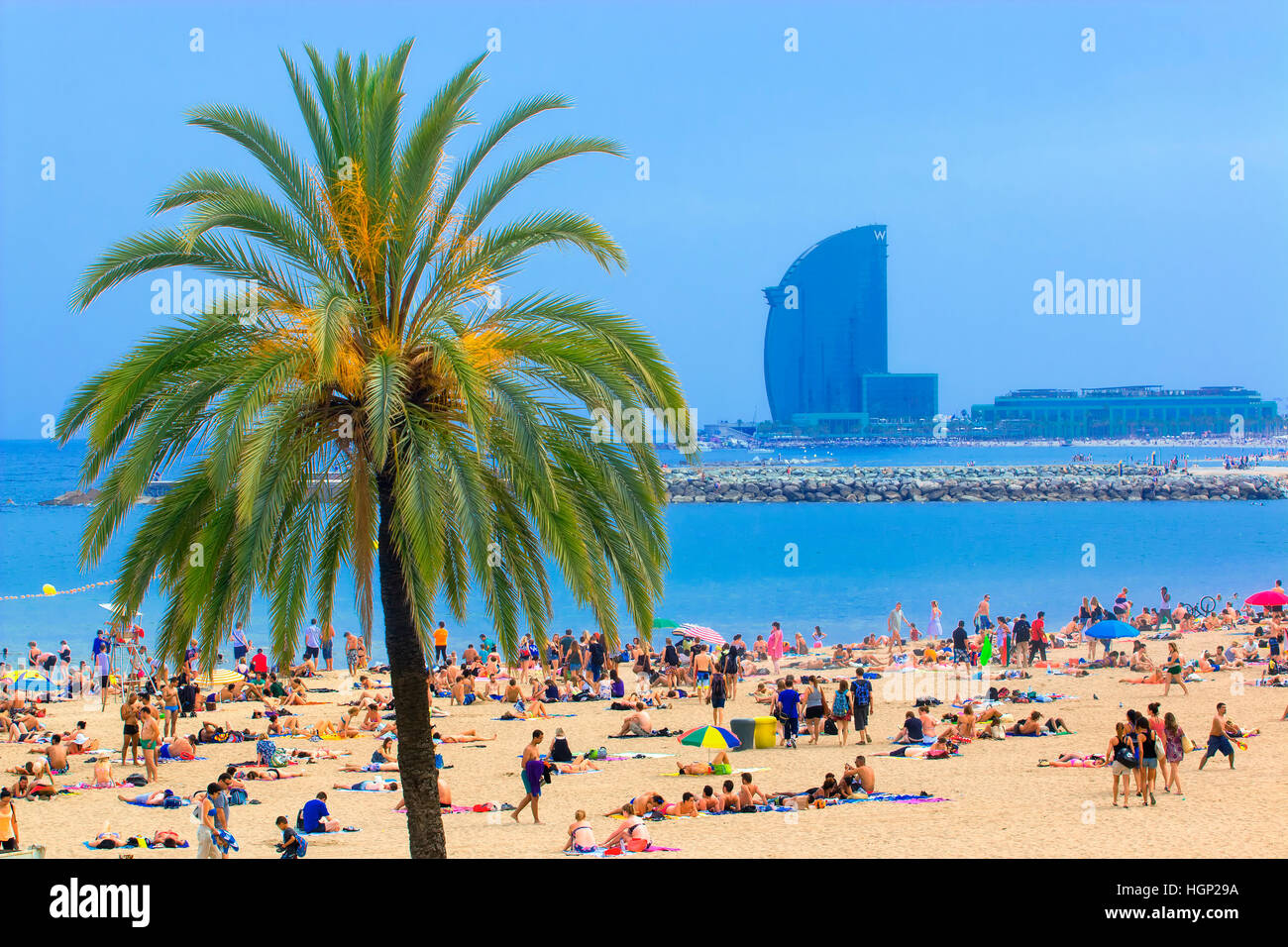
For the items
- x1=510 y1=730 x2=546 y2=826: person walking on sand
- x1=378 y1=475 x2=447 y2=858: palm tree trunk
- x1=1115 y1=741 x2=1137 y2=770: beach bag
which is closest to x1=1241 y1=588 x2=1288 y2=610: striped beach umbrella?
x1=1115 y1=741 x2=1137 y2=770: beach bag

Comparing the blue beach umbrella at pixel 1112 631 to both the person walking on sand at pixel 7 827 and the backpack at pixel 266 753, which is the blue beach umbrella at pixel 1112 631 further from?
the person walking on sand at pixel 7 827

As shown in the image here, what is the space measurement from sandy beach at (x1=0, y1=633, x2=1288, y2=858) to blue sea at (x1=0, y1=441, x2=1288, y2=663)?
60.7ft

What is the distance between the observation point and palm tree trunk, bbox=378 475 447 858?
9633 mm

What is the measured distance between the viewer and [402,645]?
9711 millimetres

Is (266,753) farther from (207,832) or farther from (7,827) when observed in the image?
(207,832)

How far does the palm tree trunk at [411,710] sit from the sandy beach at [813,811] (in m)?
3.69

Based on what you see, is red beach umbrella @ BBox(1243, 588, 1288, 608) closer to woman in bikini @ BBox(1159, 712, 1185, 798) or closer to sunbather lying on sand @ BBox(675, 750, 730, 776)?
woman in bikini @ BBox(1159, 712, 1185, 798)

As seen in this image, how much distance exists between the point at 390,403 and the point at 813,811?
9.12 metres

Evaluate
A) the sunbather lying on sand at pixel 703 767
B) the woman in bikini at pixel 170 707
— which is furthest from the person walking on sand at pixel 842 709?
the woman in bikini at pixel 170 707

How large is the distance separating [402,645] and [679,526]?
282 feet

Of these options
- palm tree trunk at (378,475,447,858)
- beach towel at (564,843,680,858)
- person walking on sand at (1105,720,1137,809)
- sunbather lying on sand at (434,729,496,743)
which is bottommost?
sunbather lying on sand at (434,729,496,743)

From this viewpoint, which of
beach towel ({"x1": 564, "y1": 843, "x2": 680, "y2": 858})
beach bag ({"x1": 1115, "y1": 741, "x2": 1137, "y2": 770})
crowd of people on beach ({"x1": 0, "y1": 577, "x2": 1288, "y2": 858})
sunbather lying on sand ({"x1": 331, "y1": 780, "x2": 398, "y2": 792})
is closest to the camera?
beach towel ({"x1": 564, "y1": 843, "x2": 680, "y2": 858})

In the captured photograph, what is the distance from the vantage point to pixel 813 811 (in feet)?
50.0

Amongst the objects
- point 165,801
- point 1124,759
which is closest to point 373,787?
point 165,801
